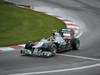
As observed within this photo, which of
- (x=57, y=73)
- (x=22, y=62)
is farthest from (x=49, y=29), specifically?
(x=57, y=73)

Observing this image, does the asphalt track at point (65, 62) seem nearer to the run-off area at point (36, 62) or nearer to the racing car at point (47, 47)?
the run-off area at point (36, 62)

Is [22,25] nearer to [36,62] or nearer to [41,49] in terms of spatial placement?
[41,49]

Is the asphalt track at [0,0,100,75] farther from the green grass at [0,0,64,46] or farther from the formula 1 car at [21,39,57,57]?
the green grass at [0,0,64,46]

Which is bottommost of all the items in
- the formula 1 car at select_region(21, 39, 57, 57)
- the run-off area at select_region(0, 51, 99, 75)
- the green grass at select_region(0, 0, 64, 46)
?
the run-off area at select_region(0, 51, 99, 75)

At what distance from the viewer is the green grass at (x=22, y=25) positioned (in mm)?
22128

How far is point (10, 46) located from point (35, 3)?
1764cm

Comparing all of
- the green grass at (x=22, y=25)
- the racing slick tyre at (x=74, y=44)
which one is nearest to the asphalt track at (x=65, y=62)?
the racing slick tyre at (x=74, y=44)

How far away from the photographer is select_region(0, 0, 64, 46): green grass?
22.1 metres

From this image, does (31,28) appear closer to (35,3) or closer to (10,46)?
(10,46)

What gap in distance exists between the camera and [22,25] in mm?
26125

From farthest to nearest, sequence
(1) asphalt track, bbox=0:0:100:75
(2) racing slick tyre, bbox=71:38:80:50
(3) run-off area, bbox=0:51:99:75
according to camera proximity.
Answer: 1. (2) racing slick tyre, bbox=71:38:80:50
2. (3) run-off area, bbox=0:51:99:75
3. (1) asphalt track, bbox=0:0:100:75

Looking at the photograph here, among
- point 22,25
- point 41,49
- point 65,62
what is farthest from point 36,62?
point 22,25

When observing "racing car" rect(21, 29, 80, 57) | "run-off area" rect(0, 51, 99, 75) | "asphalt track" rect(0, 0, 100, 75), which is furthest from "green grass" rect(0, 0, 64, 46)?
"run-off area" rect(0, 51, 99, 75)

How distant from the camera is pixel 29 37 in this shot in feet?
73.5
